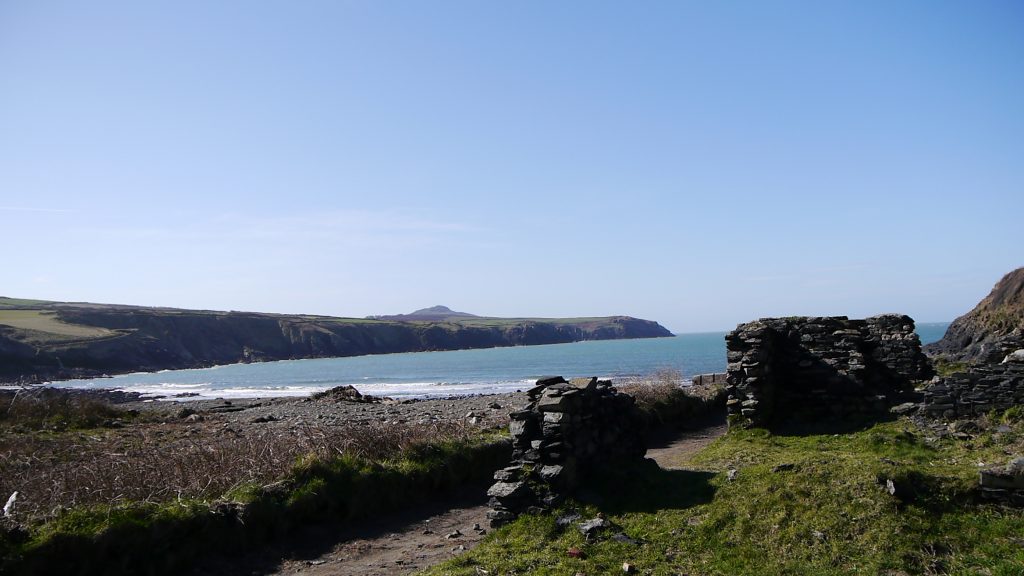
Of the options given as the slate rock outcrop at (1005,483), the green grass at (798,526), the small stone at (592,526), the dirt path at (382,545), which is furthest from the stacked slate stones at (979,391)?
the dirt path at (382,545)

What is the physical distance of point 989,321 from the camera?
4566cm

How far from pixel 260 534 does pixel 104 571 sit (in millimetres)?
2554

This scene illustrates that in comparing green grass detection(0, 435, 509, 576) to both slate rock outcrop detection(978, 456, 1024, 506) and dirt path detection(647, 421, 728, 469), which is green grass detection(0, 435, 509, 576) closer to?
dirt path detection(647, 421, 728, 469)

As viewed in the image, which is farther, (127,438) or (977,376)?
(127,438)

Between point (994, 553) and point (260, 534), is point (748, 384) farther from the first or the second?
point (260, 534)

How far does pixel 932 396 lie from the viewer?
15422 millimetres

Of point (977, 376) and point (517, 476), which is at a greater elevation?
point (977, 376)

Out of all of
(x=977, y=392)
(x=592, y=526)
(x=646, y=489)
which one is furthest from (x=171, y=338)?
(x=977, y=392)

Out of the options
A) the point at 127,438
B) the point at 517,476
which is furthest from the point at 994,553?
the point at 127,438

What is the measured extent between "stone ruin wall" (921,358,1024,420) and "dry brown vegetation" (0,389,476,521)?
11.9 meters

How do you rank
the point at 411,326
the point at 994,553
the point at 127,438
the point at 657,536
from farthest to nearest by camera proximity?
the point at 411,326, the point at 127,438, the point at 657,536, the point at 994,553

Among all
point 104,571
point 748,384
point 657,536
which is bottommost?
point 104,571

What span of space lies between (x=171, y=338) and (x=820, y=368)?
135849mm

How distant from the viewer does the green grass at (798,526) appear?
28.5 feet
